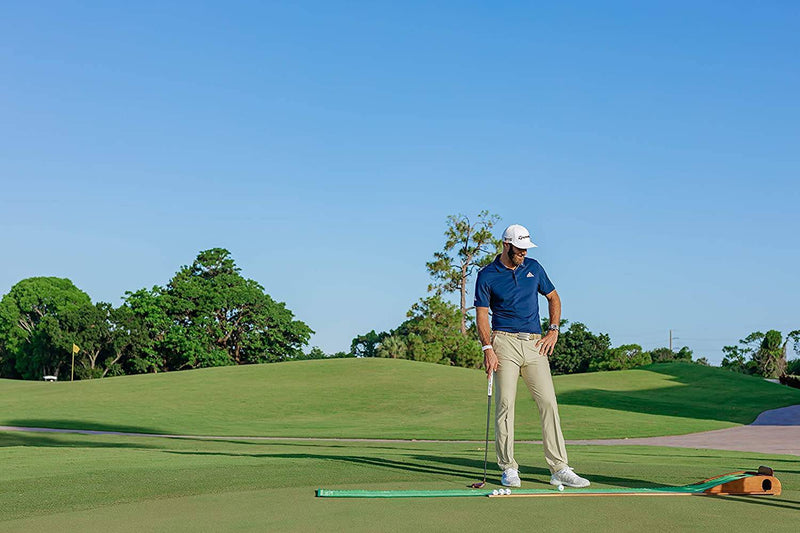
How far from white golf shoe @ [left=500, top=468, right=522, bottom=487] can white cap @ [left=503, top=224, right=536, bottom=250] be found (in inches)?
94.1

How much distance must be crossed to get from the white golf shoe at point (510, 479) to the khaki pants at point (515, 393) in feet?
0.30

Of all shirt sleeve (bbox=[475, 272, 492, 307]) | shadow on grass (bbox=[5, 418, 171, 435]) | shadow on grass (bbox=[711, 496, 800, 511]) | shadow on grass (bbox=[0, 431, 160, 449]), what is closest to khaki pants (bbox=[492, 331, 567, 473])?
shirt sleeve (bbox=[475, 272, 492, 307])

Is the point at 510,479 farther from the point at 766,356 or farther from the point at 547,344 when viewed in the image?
the point at 766,356

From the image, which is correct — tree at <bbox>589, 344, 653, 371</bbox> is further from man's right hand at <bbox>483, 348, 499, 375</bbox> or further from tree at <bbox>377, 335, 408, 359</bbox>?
man's right hand at <bbox>483, 348, 499, 375</bbox>

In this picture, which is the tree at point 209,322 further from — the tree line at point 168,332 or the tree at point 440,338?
the tree at point 440,338

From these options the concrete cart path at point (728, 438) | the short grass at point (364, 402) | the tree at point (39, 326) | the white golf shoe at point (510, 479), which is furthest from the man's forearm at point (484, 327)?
the tree at point (39, 326)

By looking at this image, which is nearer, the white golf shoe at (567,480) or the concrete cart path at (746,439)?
the white golf shoe at (567,480)

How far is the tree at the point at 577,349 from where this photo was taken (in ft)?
256

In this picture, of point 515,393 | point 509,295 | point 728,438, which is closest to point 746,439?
point 728,438

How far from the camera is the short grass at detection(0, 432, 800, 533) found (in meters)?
6.54

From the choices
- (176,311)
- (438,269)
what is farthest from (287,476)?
(176,311)

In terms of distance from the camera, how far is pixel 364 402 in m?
37.8

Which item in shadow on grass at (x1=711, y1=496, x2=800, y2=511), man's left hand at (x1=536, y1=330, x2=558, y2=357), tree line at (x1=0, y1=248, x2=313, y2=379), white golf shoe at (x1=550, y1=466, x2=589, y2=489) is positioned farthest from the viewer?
tree line at (x1=0, y1=248, x2=313, y2=379)

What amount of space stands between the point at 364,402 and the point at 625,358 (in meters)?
38.1
